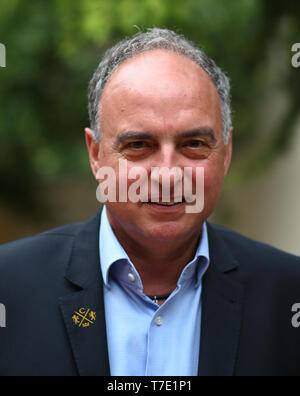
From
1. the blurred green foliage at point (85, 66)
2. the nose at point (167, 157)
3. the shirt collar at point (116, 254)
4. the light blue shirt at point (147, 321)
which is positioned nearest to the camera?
the nose at point (167, 157)

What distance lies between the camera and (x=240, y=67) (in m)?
5.96

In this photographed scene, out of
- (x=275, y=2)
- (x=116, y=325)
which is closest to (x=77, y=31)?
(x=275, y=2)

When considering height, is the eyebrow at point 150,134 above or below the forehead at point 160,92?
below

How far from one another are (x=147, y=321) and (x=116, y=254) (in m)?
0.27

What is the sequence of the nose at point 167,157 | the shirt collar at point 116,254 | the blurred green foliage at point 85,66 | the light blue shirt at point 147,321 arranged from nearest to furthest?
the nose at point 167,157 < the light blue shirt at point 147,321 < the shirt collar at point 116,254 < the blurred green foliage at point 85,66

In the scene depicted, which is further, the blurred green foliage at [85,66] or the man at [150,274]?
the blurred green foliage at [85,66]

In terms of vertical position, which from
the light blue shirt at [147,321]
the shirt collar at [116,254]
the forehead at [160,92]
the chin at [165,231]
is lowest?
the light blue shirt at [147,321]

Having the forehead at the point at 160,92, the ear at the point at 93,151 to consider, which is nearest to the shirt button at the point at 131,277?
the ear at the point at 93,151

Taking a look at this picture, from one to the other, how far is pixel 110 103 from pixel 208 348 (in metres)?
0.93

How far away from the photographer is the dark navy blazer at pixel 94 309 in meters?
2.01

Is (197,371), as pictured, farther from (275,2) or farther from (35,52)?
(35,52)

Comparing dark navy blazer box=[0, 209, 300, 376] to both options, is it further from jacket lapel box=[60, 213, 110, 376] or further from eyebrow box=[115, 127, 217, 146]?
eyebrow box=[115, 127, 217, 146]

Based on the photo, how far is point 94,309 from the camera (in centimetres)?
208

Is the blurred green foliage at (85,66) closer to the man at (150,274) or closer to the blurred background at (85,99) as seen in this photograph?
the blurred background at (85,99)
